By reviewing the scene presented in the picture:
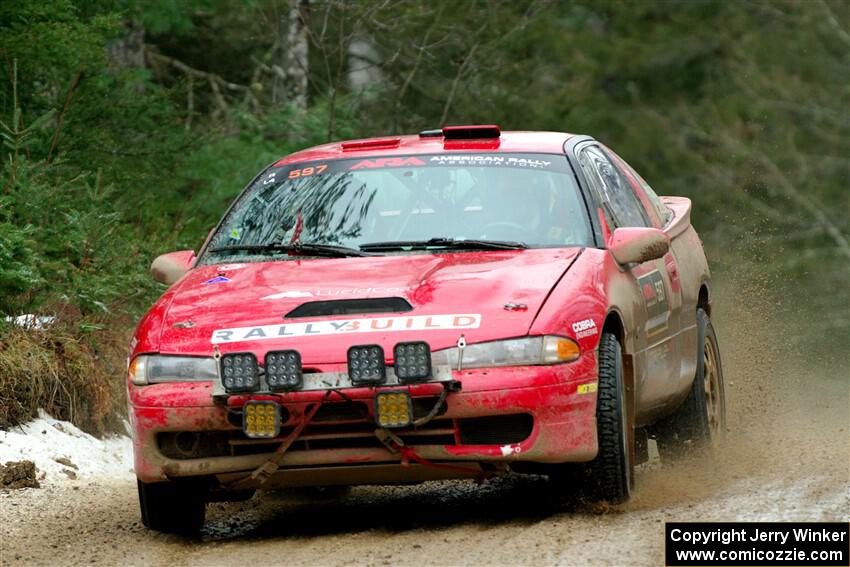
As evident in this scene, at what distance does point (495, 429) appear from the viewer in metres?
6.34

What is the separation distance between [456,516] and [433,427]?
97cm

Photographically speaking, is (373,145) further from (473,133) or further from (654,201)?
(654,201)

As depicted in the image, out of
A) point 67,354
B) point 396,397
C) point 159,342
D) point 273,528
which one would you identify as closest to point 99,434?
point 67,354

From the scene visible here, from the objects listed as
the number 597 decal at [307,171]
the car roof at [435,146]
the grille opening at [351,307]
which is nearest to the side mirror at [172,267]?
the number 597 decal at [307,171]

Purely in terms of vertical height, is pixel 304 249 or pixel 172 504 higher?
pixel 304 249

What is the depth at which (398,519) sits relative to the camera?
7.20 meters

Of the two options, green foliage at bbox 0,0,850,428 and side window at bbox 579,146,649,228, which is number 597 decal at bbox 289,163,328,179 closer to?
side window at bbox 579,146,649,228

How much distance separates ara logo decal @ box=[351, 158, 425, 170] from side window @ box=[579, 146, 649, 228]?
31.0 inches

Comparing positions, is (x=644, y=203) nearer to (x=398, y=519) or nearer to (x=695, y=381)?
(x=695, y=381)

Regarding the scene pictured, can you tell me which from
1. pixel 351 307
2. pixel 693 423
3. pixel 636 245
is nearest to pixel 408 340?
pixel 351 307

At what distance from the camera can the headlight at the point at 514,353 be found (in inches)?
244

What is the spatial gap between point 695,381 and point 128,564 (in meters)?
3.38

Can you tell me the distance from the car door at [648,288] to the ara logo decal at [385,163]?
785 millimetres

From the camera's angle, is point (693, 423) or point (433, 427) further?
point (693, 423)
